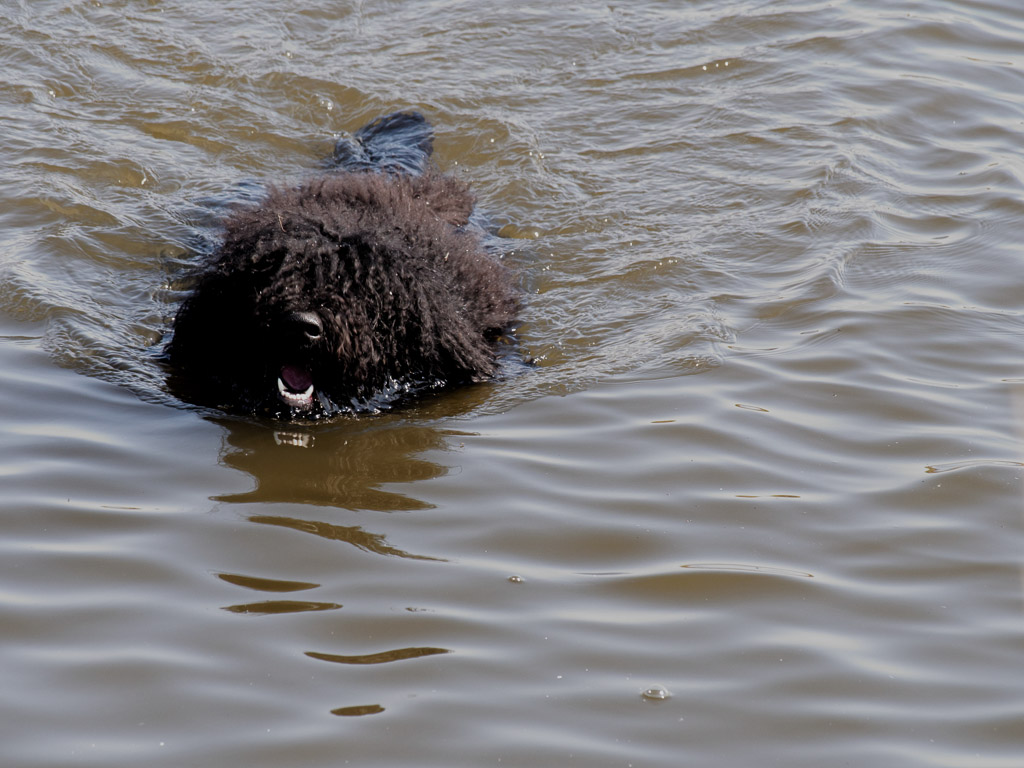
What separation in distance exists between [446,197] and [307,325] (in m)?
2.13

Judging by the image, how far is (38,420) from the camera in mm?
4645

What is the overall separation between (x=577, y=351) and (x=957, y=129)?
4092 mm

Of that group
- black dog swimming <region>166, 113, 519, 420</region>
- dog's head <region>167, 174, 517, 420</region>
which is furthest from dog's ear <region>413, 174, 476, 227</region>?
dog's head <region>167, 174, 517, 420</region>

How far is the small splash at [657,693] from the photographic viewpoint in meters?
3.05

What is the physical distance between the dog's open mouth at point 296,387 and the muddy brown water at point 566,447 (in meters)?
0.14

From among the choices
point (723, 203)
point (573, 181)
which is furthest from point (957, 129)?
point (573, 181)

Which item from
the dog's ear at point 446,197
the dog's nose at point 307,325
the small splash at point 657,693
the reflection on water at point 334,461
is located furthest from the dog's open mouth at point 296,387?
the small splash at point 657,693

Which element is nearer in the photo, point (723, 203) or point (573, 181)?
point (723, 203)

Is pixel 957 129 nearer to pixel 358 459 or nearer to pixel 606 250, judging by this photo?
pixel 606 250

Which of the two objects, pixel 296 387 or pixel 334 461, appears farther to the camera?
pixel 296 387

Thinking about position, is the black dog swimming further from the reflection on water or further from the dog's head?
the reflection on water

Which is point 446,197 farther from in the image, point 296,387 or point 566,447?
point 566,447

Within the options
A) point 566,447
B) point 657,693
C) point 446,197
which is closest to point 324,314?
point 566,447

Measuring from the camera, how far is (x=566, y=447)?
14.9 feet
